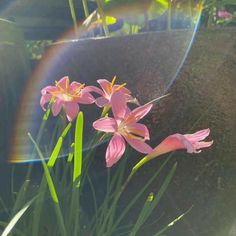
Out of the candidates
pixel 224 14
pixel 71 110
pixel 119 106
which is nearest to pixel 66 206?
pixel 71 110

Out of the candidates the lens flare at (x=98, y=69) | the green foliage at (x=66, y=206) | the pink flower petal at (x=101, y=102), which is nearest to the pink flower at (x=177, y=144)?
the green foliage at (x=66, y=206)

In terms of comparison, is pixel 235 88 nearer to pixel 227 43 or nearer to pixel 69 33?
pixel 227 43

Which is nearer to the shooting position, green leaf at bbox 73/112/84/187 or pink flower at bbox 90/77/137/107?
green leaf at bbox 73/112/84/187

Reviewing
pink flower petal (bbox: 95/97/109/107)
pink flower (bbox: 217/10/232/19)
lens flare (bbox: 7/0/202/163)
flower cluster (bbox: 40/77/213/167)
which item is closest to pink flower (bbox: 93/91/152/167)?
flower cluster (bbox: 40/77/213/167)

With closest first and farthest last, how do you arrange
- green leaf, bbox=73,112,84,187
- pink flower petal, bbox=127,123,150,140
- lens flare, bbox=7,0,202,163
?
green leaf, bbox=73,112,84,187 → pink flower petal, bbox=127,123,150,140 → lens flare, bbox=7,0,202,163

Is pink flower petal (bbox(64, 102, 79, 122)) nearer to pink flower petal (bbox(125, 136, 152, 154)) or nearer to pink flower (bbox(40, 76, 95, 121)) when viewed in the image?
pink flower (bbox(40, 76, 95, 121))

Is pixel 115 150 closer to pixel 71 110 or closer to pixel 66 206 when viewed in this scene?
pixel 71 110

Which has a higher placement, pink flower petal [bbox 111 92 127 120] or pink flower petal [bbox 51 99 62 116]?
pink flower petal [bbox 111 92 127 120]
